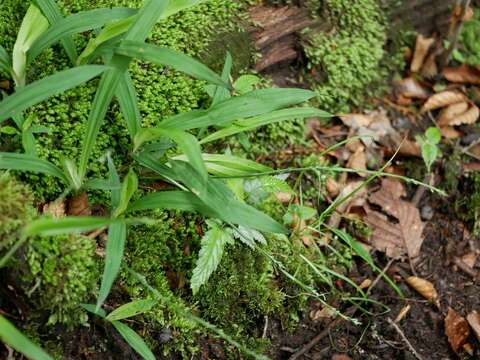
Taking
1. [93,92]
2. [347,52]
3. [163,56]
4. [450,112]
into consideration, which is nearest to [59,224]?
[163,56]

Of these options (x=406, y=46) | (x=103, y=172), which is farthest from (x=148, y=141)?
(x=406, y=46)

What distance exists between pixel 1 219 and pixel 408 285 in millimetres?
1699

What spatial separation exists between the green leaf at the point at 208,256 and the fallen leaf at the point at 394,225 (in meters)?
0.93

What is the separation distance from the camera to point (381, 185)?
2842mm

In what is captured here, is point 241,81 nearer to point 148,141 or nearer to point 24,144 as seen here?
point 148,141

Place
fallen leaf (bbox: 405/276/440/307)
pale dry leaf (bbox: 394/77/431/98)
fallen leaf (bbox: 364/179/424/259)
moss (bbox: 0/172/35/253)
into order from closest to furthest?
moss (bbox: 0/172/35/253) → fallen leaf (bbox: 405/276/440/307) → fallen leaf (bbox: 364/179/424/259) → pale dry leaf (bbox: 394/77/431/98)

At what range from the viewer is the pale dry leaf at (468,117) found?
3.12 meters

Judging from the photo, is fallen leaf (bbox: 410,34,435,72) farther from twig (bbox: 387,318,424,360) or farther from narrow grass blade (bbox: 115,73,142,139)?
narrow grass blade (bbox: 115,73,142,139)

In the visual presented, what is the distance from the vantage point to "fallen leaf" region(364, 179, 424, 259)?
267cm

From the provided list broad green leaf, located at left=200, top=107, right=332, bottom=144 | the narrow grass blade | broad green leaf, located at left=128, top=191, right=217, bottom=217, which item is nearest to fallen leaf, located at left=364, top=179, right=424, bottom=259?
broad green leaf, located at left=200, top=107, right=332, bottom=144

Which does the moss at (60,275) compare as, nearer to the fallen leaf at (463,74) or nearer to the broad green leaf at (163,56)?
the broad green leaf at (163,56)

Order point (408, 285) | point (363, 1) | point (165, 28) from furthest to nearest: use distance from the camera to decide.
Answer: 1. point (363, 1)
2. point (408, 285)
3. point (165, 28)

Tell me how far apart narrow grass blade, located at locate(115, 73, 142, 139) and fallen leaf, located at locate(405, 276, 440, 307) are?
Answer: 1353 mm

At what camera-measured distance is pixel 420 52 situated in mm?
3400
